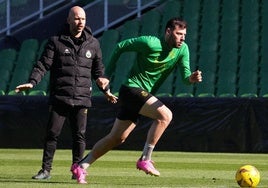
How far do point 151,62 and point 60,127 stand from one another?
1433 mm

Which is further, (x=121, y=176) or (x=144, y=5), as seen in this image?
(x=144, y=5)

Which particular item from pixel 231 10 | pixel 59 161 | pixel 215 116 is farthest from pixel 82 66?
pixel 231 10

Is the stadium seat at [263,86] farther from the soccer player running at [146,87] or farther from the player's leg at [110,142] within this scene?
the player's leg at [110,142]

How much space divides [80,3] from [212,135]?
8.37 meters

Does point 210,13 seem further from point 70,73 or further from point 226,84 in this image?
point 70,73

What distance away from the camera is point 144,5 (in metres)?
26.8

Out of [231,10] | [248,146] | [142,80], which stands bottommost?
[248,146]

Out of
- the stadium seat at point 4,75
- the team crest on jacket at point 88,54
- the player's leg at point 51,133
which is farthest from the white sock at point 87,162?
the stadium seat at point 4,75

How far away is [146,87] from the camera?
11.1 metres

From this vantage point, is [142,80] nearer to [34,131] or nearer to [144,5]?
[34,131]

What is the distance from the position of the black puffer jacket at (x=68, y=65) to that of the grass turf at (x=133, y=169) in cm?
106

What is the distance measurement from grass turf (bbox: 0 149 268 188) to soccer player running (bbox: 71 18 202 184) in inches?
13.8

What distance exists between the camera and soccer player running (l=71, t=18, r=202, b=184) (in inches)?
429

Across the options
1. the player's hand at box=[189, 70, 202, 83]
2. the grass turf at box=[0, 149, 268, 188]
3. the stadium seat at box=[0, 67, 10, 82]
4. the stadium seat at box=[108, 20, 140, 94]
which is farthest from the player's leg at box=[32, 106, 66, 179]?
the stadium seat at box=[0, 67, 10, 82]
